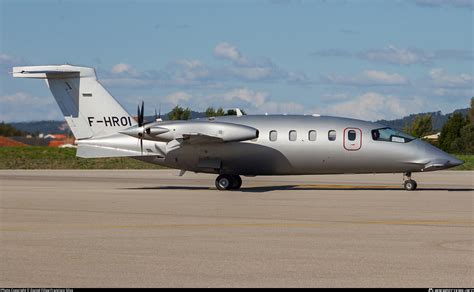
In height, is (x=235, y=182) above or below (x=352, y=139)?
below

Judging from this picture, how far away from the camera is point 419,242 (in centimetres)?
1908

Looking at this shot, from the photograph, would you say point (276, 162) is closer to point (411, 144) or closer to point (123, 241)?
point (411, 144)

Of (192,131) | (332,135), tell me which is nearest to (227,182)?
(192,131)

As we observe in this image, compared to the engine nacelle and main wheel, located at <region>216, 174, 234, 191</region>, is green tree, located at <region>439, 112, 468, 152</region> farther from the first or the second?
the engine nacelle

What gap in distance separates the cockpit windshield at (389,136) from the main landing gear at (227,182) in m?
6.60

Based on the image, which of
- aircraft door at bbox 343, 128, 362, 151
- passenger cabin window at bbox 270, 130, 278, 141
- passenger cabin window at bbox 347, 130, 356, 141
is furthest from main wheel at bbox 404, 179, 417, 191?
passenger cabin window at bbox 270, 130, 278, 141

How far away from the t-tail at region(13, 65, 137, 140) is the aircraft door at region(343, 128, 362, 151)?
10148mm

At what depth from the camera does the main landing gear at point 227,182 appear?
133ft

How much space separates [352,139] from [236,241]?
21583mm

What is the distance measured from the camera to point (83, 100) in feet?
140

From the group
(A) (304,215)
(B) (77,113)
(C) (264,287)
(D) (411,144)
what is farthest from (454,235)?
(B) (77,113)

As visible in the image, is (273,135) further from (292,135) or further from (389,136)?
(389,136)

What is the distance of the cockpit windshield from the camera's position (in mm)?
40031

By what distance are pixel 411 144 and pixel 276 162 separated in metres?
6.14
